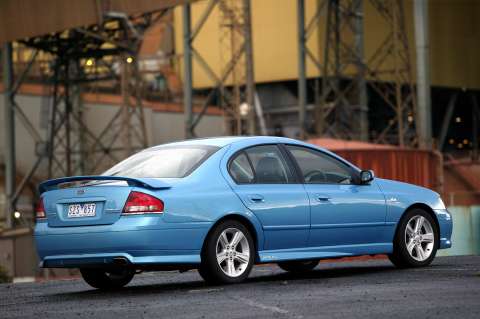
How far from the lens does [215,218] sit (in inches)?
443

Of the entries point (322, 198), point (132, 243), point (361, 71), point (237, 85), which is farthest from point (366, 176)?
point (361, 71)

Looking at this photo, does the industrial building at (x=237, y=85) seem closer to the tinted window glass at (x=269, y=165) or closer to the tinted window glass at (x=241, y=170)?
the tinted window glass at (x=269, y=165)

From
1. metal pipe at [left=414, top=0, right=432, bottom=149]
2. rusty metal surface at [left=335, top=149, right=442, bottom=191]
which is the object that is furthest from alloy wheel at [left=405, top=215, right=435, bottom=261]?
metal pipe at [left=414, top=0, right=432, bottom=149]

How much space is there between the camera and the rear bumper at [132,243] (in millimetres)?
10891

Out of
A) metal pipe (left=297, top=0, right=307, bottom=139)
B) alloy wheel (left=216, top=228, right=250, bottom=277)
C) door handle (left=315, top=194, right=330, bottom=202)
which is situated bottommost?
alloy wheel (left=216, top=228, right=250, bottom=277)

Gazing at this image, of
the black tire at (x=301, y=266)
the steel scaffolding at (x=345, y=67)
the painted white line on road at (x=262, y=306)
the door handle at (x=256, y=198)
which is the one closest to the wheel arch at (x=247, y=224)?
the door handle at (x=256, y=198)

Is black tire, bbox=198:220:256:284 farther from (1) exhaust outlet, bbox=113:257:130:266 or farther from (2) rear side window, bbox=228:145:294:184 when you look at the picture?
(1) exhaust outlet, bbox=113:257:130:266

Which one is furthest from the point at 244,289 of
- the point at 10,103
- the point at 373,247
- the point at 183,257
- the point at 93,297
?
the point at 10,103

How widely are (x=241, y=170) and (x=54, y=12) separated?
2072cm

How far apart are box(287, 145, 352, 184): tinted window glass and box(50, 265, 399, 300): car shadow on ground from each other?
94 cm

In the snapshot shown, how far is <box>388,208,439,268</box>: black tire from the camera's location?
12969 mm

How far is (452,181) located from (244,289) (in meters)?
32.6

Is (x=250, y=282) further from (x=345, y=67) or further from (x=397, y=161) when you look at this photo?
(x=345, y=67)

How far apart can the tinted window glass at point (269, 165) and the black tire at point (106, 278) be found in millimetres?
1521
